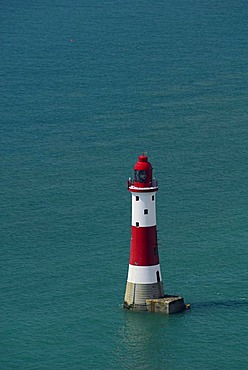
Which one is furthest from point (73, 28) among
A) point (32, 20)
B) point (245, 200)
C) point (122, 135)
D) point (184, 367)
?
point (184, 367)

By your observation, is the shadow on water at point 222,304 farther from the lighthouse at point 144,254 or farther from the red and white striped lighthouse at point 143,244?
the red and white striped lighthouse at point 143,244

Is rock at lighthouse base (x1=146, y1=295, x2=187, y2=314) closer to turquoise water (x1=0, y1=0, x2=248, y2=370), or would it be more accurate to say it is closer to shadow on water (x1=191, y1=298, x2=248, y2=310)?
turquoise water (x1=0, y1=0, x2=248, y2=370)

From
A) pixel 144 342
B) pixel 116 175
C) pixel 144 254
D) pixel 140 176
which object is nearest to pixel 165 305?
pixel 144 254

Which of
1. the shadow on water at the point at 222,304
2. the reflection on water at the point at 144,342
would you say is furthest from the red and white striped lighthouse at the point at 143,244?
the shadow on water at the point at 222,304

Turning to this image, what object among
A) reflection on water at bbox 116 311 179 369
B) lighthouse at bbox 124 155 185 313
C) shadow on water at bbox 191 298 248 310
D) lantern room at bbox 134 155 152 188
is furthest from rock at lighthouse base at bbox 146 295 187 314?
lantern room at bbox 134 155 152 188

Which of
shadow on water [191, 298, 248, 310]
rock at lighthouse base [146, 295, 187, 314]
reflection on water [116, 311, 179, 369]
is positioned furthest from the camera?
shadow on water [191, 298, 248, 310]

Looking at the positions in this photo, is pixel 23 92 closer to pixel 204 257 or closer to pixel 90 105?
pixel 90 105
